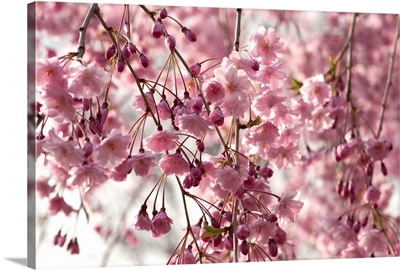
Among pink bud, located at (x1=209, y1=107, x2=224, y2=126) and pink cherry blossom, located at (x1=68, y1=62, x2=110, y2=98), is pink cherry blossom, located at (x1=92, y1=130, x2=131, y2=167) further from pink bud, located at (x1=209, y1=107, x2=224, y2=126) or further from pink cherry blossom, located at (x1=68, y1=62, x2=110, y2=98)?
pink bud, located at (x1=209, y1=107, x2=224, y2=126)

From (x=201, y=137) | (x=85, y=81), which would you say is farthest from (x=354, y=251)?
(x=85, y=81)

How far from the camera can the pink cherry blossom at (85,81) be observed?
86.1 inches

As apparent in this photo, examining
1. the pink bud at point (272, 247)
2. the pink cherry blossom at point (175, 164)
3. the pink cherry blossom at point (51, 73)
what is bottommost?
the pink bud at point (272, 247)

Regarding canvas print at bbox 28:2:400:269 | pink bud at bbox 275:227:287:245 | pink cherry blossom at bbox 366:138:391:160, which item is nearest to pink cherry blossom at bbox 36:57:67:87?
canvas print at bbox 28:2:400:269

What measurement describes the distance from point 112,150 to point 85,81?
22cm

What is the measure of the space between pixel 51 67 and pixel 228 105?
1.88 ft

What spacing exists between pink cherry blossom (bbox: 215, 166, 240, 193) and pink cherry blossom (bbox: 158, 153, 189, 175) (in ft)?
0.40

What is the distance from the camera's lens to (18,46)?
3.00 m

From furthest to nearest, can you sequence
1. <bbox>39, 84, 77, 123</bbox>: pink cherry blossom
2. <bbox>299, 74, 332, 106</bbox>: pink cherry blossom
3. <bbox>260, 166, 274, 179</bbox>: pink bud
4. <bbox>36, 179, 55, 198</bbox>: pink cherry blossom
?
<bbox>299, 74, 332, 106</bbox>: pink cherry blossom
<bbox>36, 179, 55, 198</bbox>: pink cherry blossom
<bbox>260, 166, 274, 179</bbox>: pink bud
<bbox>39, 84, 77, 123</bbox>: pink cherry blossom

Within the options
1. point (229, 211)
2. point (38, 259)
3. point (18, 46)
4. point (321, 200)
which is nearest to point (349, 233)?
point (321, 200)

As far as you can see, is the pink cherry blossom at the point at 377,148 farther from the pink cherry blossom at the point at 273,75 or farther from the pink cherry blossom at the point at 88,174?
the pink cherry blossom at the point at 88,174

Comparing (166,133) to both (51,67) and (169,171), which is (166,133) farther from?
(51,67)

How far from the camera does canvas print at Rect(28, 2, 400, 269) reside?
2.37 m

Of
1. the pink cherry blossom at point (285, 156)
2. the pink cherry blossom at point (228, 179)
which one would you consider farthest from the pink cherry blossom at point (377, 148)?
the pink cherry blossom at point (228, 179)
